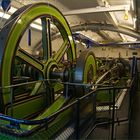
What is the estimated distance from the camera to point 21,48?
7.82ft

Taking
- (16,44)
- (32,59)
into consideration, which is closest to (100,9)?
(32,59)

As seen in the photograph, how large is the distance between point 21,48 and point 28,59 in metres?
0.15

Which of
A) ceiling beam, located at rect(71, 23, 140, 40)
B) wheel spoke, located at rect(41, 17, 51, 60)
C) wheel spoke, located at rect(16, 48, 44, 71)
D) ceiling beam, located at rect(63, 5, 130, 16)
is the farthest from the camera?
ceiling beam, located at rect(71, 23, 140, 40)

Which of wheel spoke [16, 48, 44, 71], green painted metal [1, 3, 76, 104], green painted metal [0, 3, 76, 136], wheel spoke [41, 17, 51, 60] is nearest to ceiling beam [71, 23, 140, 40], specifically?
green painted metal [0, 3, 76, 136]

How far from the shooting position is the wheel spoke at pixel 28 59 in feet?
7.55

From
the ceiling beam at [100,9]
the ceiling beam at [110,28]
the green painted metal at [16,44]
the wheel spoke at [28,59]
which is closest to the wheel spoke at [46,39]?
the green painted metal at [16,44]

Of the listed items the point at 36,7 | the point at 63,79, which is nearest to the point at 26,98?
the point at 63,79

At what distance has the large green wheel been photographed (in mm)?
1977

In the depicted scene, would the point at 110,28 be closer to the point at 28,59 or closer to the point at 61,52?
the point at 61,52

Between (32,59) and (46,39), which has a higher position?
(46,39)

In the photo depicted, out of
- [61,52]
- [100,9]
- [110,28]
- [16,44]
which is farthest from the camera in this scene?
[110,28]

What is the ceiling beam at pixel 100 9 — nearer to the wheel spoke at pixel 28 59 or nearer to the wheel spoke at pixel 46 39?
the wheel spoke at pixel 46 39

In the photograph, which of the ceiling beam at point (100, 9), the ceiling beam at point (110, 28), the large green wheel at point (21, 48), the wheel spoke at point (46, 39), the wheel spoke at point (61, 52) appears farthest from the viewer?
the ceiling beam at point (110, 28)

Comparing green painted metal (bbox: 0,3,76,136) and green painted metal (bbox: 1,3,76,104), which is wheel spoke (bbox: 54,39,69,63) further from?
green painted metal (bbox: 1,3,76,104)
